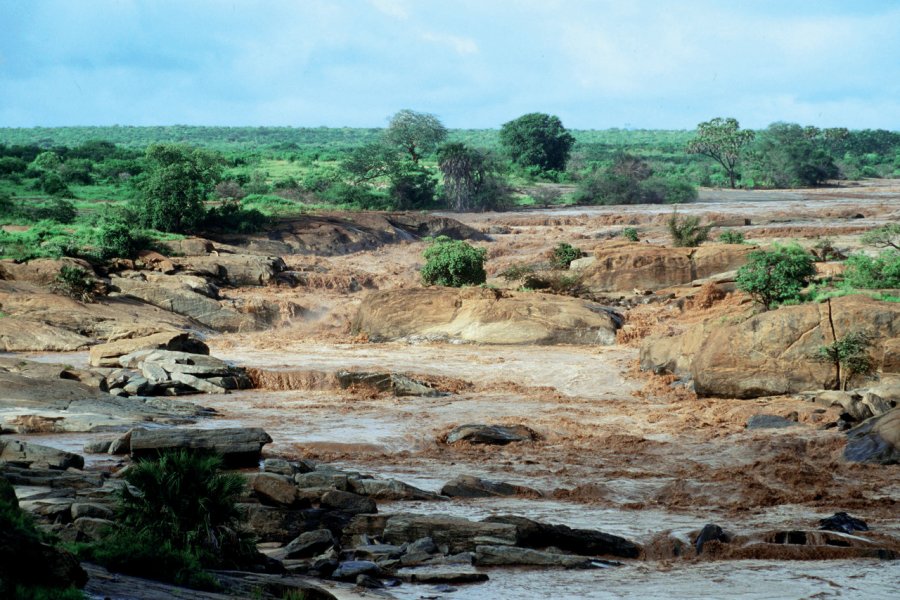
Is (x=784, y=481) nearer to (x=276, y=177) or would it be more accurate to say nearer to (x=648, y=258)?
(x=648, y=258)

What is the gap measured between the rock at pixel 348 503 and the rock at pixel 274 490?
1.05 ft

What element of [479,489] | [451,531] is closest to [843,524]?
[451,531]

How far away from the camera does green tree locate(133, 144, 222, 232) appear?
37.7 metres

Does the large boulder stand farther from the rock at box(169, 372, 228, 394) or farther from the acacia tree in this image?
the acacia tree

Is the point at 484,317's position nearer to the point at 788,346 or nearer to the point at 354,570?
the point at 788,346

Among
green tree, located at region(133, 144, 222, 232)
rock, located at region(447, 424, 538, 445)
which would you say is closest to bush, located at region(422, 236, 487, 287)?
green tree, located at region(133, 144, 222, 232)

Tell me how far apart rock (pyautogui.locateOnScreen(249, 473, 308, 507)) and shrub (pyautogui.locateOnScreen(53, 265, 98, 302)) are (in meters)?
19.0

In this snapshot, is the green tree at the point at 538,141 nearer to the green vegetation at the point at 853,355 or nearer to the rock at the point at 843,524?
the green vegetation at the point at 853,355

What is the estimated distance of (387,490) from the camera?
11.7 m

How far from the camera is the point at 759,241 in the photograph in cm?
3869

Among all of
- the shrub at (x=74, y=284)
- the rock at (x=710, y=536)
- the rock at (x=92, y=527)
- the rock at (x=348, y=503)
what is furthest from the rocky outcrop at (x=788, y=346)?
the shrub at (x=74, y=284)

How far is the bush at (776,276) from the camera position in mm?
20266

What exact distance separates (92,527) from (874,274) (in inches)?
722

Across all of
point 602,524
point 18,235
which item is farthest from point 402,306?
point 602,524
